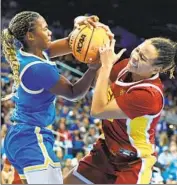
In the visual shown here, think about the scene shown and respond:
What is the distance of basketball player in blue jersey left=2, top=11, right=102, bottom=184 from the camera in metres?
3.21

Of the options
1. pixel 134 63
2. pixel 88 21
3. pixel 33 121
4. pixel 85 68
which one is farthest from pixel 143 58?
pixel 85 68

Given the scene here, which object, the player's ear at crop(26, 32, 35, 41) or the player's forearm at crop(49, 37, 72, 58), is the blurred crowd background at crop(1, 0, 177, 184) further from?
the player's ear at crop(26, 32, 35, 41)

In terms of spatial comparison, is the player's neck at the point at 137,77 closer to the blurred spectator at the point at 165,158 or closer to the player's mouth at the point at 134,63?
the player's mouth at the point at 134,63

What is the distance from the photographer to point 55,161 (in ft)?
10.7

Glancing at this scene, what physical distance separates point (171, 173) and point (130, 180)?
3917 millimetres

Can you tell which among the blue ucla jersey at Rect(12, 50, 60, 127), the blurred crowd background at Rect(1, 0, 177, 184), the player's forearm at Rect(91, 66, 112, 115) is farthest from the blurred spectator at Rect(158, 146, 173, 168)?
the player's forearm at Rect(91, 66, 112, 115)

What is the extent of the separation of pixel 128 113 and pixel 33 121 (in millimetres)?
573

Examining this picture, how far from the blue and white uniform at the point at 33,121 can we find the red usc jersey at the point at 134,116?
0.35m

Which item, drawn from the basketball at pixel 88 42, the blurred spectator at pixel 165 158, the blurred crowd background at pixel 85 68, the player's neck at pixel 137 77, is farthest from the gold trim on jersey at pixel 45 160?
the blurred spectator at pixel 165 158

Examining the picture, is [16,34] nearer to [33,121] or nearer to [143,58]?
[33,121]

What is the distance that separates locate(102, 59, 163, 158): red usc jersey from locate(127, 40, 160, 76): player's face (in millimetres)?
89

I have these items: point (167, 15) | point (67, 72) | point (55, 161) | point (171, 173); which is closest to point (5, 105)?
point (67, 72)

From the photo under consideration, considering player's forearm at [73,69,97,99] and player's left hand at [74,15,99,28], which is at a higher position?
player's left hand at [74,15,99,28]

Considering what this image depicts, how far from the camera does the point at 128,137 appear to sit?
3.27m
